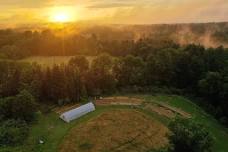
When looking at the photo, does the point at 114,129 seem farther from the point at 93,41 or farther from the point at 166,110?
the point at 93,41

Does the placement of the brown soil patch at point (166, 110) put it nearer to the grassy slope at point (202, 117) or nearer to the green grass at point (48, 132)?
the grassy slope at point (202, 117)

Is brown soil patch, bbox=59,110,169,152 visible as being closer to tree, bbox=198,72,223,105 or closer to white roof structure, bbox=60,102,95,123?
white roof structure, bbox=60,102,95,123

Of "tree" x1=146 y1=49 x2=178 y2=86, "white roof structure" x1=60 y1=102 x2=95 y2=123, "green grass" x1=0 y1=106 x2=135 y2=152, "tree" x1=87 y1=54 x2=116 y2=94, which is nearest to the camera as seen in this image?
"green grass" x1=0 y1=106 x2=135 y2=152

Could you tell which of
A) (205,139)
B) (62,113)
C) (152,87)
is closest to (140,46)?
(152,87)

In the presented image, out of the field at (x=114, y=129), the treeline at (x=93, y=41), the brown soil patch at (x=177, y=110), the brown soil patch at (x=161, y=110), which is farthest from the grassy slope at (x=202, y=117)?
the treeline at (x=93, y=41)

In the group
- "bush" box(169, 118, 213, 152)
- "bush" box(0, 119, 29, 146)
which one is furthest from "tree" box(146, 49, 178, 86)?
"bush" box(169, 118, 213, 152)

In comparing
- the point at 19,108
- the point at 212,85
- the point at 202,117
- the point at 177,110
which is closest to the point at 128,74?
the point at 177,110

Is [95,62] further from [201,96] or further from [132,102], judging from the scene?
[201,96]
